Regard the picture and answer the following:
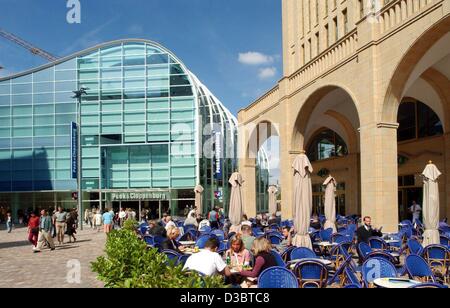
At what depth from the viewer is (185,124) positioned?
35.2 m

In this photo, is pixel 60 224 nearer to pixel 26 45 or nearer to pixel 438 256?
pixel 438 256

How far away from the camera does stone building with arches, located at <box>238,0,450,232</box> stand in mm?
14383

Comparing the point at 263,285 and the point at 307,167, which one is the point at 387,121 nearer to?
the point at 307,167

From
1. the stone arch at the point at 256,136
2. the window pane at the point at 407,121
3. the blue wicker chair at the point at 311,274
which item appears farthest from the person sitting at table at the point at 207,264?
the stone arch at the point at 256,136

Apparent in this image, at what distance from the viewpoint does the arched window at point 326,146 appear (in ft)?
102

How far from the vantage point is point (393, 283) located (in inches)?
241

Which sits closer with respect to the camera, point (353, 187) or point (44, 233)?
point (44, 233)

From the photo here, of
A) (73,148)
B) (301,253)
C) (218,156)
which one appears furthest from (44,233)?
(218,156)

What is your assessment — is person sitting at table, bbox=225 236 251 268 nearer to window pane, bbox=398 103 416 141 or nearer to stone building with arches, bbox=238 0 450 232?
stone building with arches, bbox=238 0 450 232

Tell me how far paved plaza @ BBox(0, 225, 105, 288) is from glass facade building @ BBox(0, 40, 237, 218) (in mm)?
17916

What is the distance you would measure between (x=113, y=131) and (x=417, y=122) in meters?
24.2

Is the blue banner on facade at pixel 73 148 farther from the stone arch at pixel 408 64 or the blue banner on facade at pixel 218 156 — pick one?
the stone arch at pixel 408 64
